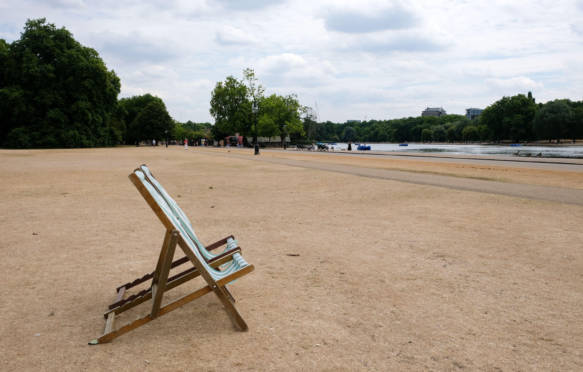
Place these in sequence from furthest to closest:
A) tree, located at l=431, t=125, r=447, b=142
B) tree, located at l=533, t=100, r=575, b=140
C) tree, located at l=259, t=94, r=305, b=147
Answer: tree, located at l=431, t=125, r=447, b=142
tree, located at l=533, t=100, r=575, b=140
tree, located at l=259, t=94, r=305, b=147

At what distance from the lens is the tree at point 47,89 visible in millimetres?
58719

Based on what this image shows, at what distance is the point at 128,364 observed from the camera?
9.62 feet

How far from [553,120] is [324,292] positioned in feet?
394

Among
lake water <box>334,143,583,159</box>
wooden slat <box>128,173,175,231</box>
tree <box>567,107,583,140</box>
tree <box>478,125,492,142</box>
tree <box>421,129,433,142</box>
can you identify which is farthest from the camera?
tree <box>421,129,433,142</box>

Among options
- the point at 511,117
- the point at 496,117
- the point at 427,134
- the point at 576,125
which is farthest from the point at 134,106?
the point at 427,134

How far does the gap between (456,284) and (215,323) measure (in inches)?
91.9

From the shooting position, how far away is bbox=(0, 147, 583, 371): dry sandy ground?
3025 mm

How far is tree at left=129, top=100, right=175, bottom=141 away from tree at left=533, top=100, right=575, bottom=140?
84.8 metres

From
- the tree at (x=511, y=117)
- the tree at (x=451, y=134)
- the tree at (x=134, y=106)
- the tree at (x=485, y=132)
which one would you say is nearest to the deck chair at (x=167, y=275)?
the tree at (x=134, y=106)

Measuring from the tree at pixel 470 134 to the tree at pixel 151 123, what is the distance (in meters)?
93.3

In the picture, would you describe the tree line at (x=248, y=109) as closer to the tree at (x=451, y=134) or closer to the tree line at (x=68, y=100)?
the tree line at (x=68, y=100)

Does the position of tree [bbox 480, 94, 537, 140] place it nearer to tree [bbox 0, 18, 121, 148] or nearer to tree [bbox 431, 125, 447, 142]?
tree [bbox 431, 125, 447, 142]

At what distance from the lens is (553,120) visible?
353ft

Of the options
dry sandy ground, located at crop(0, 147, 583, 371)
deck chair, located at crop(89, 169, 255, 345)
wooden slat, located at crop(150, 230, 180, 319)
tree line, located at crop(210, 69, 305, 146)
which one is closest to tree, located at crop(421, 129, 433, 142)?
tree line, located at crop(210, 69, 305, 146)
